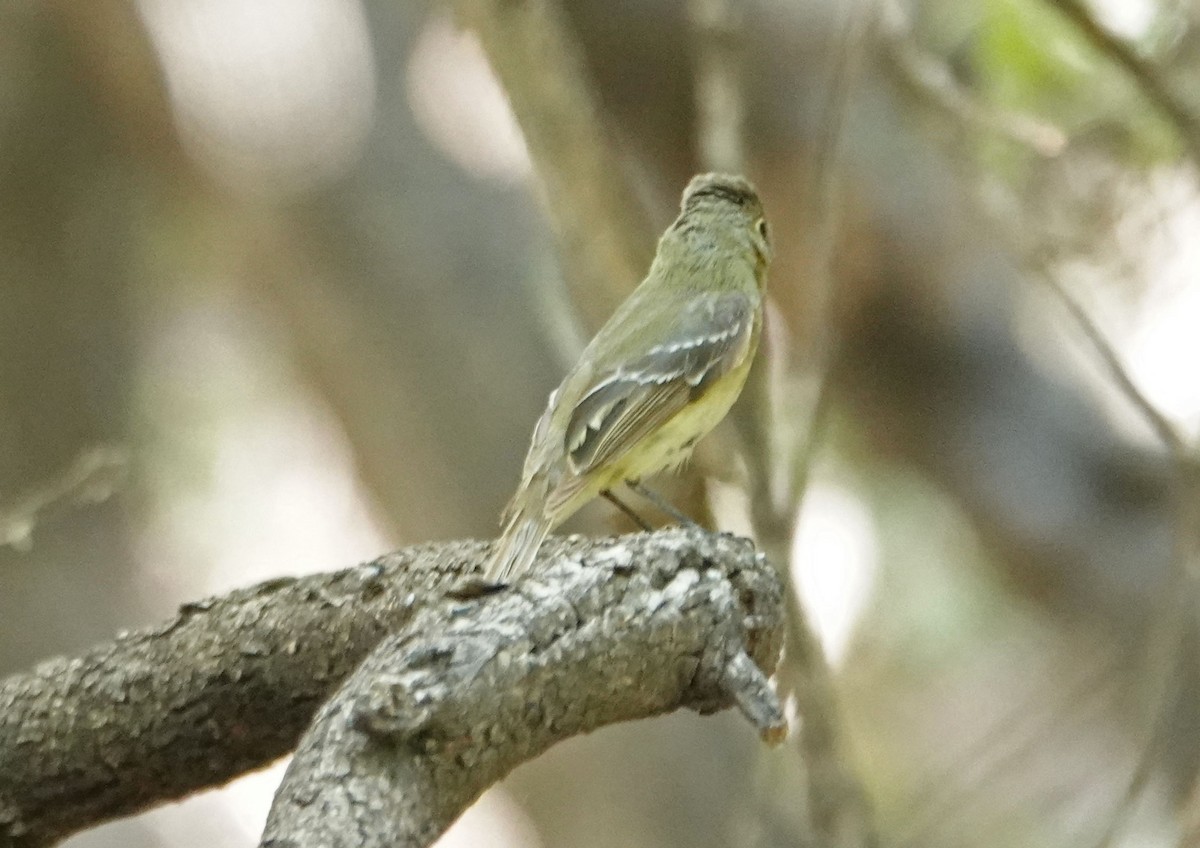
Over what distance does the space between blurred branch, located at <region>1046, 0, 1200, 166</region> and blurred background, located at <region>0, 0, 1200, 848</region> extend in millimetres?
107

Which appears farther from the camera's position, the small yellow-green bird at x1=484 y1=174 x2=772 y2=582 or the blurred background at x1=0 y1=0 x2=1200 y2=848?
the blurred background at x1=0 y1=0 x2=1200 y2=848

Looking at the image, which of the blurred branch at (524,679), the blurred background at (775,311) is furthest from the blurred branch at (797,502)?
the blurred branch at (524,679)

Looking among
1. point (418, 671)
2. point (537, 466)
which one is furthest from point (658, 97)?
point (418, 671)

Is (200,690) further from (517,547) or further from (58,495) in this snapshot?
(58,495)

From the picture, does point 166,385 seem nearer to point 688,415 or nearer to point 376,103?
point 376,103

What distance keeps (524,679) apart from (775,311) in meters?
2.95

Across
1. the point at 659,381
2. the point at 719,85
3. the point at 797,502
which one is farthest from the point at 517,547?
the point at 719,85

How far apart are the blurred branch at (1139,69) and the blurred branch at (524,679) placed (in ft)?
6.00

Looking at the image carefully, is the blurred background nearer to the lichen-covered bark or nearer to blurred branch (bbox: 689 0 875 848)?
blurred branch (bbox: 689 0 875 848)

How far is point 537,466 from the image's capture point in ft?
9.55

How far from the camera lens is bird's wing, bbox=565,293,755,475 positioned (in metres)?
2.86

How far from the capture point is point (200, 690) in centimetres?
238

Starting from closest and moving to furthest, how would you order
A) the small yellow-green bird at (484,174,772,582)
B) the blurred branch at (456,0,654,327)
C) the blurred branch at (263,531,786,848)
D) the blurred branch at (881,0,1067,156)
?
the blurred branch at (263,531,786,848)
the small yellow-green bird at (484,174,772,582)
the blurred branch at (456,0,654,327)
the blurred branch at (881,0,1067,156)

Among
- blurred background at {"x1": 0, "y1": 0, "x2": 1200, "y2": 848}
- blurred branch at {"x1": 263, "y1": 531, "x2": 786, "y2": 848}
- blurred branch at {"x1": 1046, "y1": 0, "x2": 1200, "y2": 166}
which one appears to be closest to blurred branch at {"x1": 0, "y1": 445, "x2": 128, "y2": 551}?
blurred background at {"x1": 0, "y1": 0, "x2": 1200, "y2": 848}
